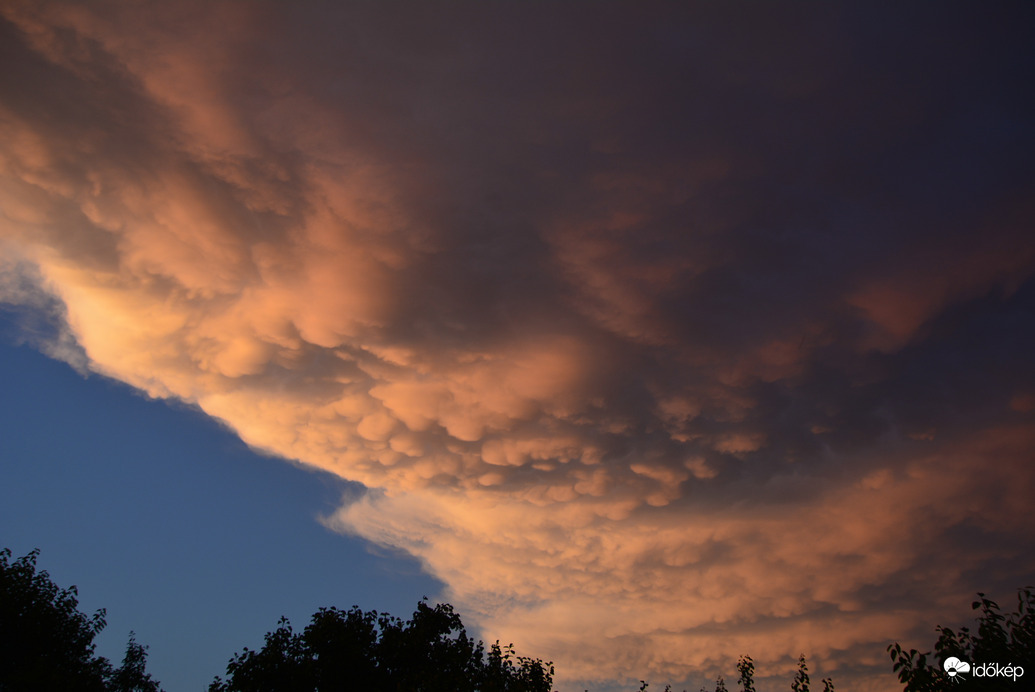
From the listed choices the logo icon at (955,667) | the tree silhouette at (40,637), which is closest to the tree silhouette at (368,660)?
the tree silhouette at (40,637)

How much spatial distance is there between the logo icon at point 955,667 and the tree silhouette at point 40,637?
38459 mm

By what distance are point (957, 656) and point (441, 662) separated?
97.3 ft

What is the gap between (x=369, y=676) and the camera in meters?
34.8

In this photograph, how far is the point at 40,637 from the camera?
32.1 m

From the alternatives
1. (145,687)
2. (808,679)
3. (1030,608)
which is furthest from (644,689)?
(145,687)

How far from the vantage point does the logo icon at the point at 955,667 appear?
43.0ft

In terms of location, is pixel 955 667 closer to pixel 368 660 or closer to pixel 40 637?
pixel 368 660

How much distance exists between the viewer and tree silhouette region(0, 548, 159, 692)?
28.2 meters

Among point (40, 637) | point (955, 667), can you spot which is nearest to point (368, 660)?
point (40, 637)

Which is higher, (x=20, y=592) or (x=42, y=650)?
(x=20, y=592)

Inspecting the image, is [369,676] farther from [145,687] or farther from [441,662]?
[145,687]

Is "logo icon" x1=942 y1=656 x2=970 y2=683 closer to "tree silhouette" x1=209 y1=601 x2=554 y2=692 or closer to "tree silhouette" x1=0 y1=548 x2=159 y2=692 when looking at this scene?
"tree silhouette" x1=209 y1=601 x2=554 y2=692

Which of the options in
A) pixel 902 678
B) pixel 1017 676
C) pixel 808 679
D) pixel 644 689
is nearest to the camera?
pixel 1017 676

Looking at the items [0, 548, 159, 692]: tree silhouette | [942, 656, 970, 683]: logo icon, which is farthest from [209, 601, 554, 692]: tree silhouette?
[942, 656, 970, 683]: logo icon
